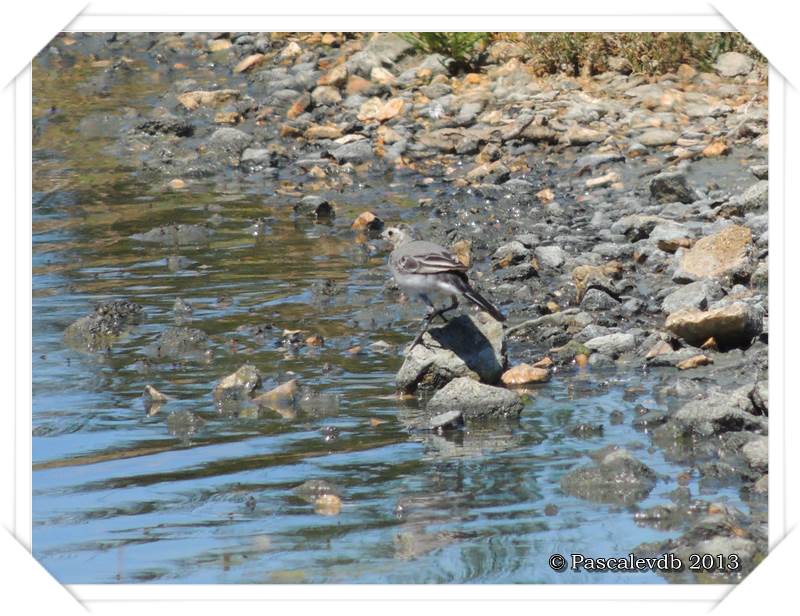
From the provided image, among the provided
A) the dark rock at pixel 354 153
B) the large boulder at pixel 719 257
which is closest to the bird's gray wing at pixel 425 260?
the large boulder at pixel 719 257

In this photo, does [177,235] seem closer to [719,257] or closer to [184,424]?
[184,424]

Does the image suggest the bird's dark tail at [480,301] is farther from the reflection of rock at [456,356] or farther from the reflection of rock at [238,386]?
the reflection of rock at [238,386]

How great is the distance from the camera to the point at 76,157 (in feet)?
60.4

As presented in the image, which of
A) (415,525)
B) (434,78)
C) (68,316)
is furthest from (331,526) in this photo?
(434,78)

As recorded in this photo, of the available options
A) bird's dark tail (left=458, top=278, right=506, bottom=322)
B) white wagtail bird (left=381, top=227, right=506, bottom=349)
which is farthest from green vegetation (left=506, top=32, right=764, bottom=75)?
bird's dark tail (left=458, top=278, right=506, bottom=322)

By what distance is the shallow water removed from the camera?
23.0 ft

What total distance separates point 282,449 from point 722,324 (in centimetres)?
358

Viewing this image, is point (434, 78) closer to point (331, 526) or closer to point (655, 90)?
point (655, 90)

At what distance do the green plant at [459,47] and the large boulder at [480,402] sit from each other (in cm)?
1017

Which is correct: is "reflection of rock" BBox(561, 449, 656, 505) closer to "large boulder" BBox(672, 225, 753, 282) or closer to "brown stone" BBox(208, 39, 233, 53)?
"large boulder" BBox(672, 225, 753, 282)

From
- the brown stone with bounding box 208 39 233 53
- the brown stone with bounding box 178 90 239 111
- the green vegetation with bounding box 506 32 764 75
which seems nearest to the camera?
the green vegetation with bounding box 506 32 764 75

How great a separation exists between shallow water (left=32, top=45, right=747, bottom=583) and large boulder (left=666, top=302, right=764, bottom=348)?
1.95 feet

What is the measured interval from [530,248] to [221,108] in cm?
803

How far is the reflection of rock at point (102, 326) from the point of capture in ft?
37.2
